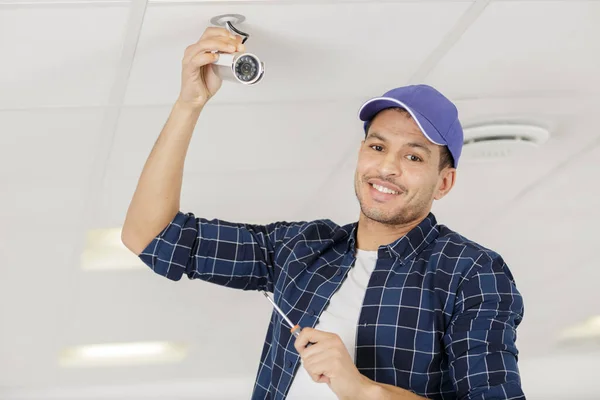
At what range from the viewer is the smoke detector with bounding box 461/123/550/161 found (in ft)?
9.51

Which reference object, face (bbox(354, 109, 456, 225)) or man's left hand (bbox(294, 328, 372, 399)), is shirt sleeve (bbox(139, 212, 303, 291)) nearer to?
face (bbox(354, 109, 456, 225))

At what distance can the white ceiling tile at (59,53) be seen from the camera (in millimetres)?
1915

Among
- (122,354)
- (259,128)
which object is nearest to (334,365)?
(259,128)

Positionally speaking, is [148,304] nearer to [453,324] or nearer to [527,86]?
[527,86]

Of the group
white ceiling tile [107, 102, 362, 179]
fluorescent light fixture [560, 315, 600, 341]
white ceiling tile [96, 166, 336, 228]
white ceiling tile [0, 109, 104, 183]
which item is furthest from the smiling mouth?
fluorescent light fixture [560, 315, 600, 341]

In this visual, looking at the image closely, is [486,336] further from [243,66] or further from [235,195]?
[235,195]

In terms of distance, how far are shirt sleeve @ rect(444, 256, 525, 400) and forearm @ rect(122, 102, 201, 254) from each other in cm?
72

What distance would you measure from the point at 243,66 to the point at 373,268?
553mm

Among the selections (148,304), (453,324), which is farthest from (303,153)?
(148,304)

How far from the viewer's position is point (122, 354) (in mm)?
5594

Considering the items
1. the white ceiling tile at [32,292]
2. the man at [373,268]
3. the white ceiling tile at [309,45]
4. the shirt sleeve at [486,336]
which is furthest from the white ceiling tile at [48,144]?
the shirt sleeve at [486,336]

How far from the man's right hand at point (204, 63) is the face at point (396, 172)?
1.27 feet

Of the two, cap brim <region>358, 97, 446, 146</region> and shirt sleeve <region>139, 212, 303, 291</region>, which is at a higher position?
cap brim <region>358, 97, 446, 146</region>

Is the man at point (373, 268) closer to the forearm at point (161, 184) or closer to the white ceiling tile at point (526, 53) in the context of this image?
the forearm at point (161, 184)
